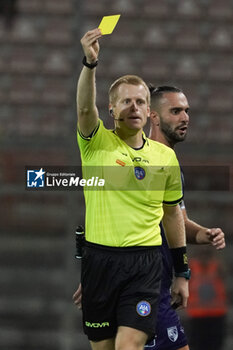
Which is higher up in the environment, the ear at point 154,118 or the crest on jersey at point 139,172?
the ear at point 154,118

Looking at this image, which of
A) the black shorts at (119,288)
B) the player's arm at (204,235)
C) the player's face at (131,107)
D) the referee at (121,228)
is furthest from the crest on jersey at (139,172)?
the player's arm at (204,235)

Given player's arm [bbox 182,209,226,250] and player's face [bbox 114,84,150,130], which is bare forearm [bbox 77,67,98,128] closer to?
player's face [bbox 114,84,150,130]

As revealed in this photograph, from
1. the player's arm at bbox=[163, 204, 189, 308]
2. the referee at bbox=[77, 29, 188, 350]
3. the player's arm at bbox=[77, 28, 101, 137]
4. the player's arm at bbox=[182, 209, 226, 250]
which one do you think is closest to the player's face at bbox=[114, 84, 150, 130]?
the referee at bbox=[77, 29, 188, 350]

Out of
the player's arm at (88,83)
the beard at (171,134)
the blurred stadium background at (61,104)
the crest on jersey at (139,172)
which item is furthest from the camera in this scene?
the blurred stadium background at (61,104)

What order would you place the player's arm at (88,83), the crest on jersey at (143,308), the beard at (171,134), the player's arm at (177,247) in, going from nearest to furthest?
1. the player's arm at (88,83)
2. the crest on jersey at (143,308)
3. the player's arm at (177,247)
4. the beard at (171,134)

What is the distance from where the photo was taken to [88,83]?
2.02 m

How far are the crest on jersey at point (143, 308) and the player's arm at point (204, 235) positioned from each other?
1.40ft

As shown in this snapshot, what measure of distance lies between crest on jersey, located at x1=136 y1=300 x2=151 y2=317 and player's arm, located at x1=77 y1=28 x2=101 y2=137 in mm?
646

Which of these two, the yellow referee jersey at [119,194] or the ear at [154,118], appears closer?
the yellow referee jersey at [119,194]

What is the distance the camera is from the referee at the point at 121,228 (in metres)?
2.13

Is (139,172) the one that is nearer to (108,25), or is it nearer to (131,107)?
(131,107)

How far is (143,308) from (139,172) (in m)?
0.49

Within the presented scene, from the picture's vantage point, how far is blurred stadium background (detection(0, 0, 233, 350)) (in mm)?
7441

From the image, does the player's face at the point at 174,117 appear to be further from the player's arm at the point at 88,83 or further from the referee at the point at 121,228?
the player's arm at the point at 88,83
